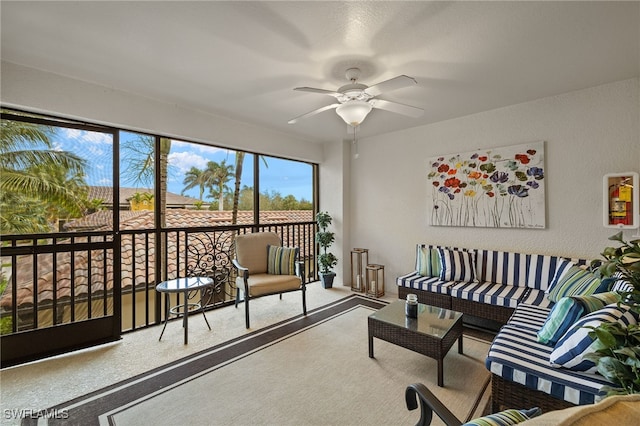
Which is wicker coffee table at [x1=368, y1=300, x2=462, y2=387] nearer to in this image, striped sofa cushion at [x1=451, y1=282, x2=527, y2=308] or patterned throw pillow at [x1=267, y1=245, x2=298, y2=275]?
striped sofa cushion at [x1=451, y1=282, x2=527, y2=308]

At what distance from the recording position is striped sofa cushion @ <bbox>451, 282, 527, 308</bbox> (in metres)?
2.68

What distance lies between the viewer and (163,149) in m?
3.28

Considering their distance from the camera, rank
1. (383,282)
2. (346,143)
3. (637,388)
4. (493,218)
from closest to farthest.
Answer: (637,388) < (493,218) < (383,282) < (346,143)

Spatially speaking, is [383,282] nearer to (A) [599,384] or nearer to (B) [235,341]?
(B) [235,341]

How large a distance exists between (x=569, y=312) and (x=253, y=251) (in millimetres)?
3040

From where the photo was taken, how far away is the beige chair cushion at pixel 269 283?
3.04 metres

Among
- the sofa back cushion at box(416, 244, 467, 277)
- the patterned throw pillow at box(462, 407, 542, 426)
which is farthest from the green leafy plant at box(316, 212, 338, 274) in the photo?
the patterned throw pillow at box(462, 407, 542, 426)

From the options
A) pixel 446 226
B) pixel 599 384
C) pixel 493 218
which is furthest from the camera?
pixel 446 226

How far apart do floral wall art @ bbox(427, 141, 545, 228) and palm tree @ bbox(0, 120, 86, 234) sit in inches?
163

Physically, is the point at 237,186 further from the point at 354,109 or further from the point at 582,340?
the point at 582,340

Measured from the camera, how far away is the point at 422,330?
2137 mm

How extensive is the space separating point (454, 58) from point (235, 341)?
3.19 metres

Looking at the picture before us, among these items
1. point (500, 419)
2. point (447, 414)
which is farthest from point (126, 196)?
point (500, 419)

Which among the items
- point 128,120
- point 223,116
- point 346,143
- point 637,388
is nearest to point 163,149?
point 128,120
